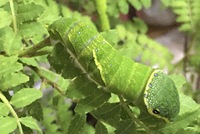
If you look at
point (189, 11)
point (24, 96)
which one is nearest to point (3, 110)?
point (24, 96)

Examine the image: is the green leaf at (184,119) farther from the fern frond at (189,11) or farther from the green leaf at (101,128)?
the fern frond at (189,11)

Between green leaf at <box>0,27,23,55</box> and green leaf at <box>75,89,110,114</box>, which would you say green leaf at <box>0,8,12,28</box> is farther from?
green leaf at <box>75,89,110,114</box>

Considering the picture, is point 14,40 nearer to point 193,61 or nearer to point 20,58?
point 20,58

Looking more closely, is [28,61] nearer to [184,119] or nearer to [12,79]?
[12,79]

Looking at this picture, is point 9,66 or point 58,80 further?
point 58,80

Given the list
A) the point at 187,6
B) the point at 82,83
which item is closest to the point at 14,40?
the point at 82,83

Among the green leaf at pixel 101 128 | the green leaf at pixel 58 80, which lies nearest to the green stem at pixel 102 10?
the green leaf at pixel 58 80

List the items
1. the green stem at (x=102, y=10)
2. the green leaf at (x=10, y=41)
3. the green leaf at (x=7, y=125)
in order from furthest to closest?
the green stem at (x=102, y=10)
the green leaf at (x=10, y=41)
the green leaf at (x=7, y=125)
